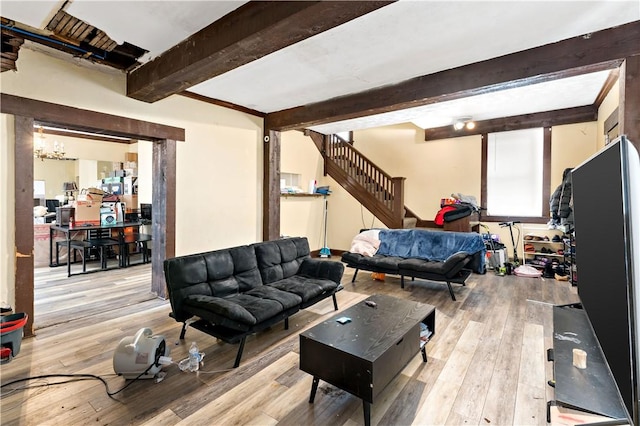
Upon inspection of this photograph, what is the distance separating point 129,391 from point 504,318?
3.49 metres

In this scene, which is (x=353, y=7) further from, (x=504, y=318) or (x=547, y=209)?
(x=547, y=209)

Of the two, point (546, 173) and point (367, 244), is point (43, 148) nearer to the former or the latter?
point (367, 244)

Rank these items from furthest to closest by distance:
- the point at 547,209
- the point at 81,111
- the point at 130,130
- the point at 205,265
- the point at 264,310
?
1. the point at 547,209
2. the point at 130,130
3. the point at 81,111
4. the point at 205,265
5. the point at 264,310

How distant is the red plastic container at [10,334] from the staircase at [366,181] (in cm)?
531

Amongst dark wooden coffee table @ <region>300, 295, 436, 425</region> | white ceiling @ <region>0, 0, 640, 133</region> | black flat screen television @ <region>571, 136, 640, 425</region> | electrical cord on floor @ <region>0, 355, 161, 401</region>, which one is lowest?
electrical cord on floor @ <region>0, 355, 161, 401</region>

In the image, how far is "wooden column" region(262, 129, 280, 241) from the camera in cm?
479

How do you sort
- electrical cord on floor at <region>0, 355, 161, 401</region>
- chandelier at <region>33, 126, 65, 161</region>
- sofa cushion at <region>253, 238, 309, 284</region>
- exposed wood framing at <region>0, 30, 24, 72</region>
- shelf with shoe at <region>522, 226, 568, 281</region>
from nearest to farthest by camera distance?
electrical cord on floor at <region>0, 355, 161, 401</region>, exposed wood framing at <region>0, 30, 24, 72</region>, sofa cushion at <region>253, 238, 309, 284</region>, shelf with shoe at <region>522, 226, 568, 281</region>, chandelier at <region>33, 126, 65, 161</region>

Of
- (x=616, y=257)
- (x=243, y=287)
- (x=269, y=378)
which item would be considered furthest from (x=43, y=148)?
(x=616, y=257)

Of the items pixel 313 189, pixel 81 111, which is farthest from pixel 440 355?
pixel 313 189

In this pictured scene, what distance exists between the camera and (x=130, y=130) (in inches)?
134

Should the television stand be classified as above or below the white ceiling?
below

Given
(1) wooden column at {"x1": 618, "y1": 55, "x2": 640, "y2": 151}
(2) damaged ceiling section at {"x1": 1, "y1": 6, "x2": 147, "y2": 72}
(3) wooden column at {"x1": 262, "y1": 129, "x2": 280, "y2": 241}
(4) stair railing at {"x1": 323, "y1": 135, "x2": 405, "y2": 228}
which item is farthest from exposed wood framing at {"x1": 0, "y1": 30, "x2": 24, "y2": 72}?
(4) stair railing at {"x1": 323, "y1": 135, "x2": 405, "y2": 228}

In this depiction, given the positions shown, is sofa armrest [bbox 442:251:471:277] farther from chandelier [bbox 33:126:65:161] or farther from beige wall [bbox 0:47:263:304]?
chandelier [bbox 33:126:65:161]

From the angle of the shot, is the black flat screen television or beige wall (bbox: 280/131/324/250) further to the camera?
beige wall (bbox: 280/131/324/250)
